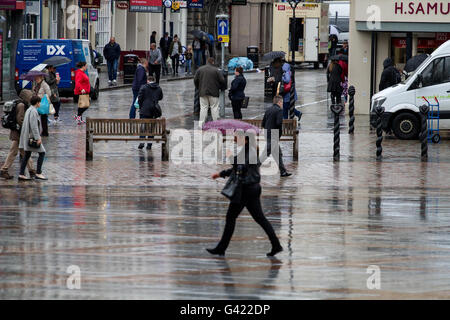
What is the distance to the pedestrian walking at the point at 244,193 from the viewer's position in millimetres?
12578

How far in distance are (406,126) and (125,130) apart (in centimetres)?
767

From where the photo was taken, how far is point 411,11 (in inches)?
1270

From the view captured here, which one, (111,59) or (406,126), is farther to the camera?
(111,59)

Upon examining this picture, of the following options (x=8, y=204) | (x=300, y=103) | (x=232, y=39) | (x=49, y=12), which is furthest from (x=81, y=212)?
(x=232, y=39)

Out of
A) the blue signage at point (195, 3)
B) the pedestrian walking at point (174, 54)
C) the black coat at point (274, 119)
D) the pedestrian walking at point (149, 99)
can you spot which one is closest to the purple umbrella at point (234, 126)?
the black coat at point (274, 119)

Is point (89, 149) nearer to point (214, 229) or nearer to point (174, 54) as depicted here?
point (214, 229)

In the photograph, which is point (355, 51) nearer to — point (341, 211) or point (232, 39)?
point (341, 211)

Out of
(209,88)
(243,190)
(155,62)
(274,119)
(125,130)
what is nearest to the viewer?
(243,190)

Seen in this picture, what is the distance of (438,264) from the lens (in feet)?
40.5

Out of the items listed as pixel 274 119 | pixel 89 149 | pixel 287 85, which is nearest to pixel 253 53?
pixel 287 85

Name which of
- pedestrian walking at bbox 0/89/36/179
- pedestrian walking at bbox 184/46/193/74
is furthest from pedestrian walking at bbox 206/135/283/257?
pedestrian walking at bbox 184/46/193/74

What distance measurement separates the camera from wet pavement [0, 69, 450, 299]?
11164 millimetres

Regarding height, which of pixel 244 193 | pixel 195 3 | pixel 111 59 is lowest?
pixel 244 193
